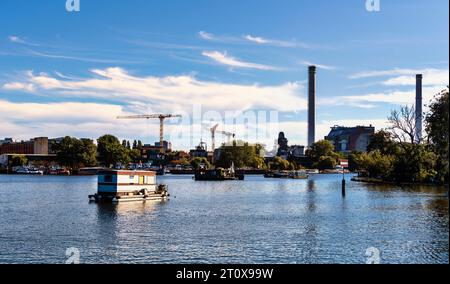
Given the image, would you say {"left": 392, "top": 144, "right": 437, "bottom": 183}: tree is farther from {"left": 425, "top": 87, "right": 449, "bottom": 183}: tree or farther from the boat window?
the boat window

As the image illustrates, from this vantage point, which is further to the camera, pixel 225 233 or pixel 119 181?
pixel 119 181

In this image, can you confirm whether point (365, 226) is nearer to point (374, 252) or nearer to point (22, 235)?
point (374, 252)

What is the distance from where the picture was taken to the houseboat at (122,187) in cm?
7678

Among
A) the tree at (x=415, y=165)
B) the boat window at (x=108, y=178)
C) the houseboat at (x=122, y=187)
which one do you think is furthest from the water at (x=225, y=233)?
the tree at (x=415, y=165)

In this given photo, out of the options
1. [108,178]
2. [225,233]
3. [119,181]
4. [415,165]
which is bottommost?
[225,233]

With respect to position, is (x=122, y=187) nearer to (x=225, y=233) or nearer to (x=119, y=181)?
(x=119, y=181)

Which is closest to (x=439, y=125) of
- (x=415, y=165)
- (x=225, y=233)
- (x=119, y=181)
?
(x=225, y=233)

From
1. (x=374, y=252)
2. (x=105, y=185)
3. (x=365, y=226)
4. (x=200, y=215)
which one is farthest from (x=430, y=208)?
(x=105, y=185)

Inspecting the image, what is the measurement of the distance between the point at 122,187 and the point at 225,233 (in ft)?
114

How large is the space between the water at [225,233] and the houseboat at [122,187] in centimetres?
402

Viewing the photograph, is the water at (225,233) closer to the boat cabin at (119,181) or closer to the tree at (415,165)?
the boat cabin at (119,181)

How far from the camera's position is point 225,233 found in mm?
46594
